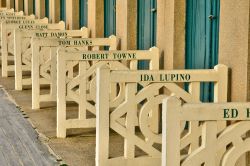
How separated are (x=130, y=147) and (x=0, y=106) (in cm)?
488

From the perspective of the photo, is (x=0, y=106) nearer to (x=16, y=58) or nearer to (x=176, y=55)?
(x=16, y=58)

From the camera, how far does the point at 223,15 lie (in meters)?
6.91

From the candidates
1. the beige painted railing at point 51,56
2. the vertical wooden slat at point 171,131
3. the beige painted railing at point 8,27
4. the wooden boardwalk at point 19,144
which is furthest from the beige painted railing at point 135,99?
the beige painted railing at point 8,27

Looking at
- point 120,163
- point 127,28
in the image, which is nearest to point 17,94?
point 127,28

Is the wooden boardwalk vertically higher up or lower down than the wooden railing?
lower down

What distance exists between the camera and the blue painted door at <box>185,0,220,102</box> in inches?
310

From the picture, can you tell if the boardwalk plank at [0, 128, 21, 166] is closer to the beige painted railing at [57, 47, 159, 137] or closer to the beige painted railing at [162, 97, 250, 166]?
the beige painted railing at [57, 47, 159, 137]

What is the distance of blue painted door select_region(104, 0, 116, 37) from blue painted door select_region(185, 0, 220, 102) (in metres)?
3.70

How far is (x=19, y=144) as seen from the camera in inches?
318

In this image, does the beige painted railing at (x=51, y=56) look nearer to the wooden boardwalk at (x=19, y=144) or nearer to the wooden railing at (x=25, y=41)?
the wooden boardwalk at (x=19, y=144)

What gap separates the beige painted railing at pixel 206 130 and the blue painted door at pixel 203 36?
10.0 ft

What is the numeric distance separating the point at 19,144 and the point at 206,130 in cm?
394

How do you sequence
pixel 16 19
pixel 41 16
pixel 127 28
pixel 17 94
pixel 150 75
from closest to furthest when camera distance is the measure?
pixel 150 75 → pixel 127 28 → pixel 17 94 → pixel 16 19 → pixel 41 16

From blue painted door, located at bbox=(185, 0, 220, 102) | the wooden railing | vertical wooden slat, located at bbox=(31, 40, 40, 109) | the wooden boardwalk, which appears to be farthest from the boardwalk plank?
the wooden railing
